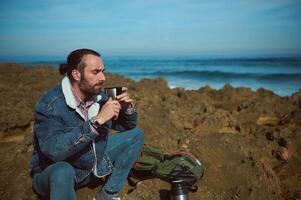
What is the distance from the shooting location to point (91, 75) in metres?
2.73

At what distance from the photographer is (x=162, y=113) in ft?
17.8

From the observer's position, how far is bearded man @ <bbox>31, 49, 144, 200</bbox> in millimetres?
2443

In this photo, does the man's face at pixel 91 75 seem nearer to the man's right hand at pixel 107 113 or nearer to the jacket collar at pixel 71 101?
the jacket collar at pixel 71 101

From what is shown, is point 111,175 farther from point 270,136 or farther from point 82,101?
point 270,136

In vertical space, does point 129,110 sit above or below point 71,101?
below

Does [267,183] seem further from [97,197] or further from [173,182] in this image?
[97,197]

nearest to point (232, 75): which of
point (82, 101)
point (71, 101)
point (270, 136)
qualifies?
point (270, 136)

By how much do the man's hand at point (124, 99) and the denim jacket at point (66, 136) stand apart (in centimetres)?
20

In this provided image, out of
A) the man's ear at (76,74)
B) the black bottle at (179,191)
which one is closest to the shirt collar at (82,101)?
the man's ear at (76,74)

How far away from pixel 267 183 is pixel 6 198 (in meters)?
2.98

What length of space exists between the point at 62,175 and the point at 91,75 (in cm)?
86

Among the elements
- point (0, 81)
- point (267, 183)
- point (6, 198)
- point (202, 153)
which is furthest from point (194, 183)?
point (0, 81)

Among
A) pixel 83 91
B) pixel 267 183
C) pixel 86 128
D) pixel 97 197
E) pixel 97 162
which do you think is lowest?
pixel 267 183

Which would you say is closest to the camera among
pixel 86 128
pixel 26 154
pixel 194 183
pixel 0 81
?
pixel 86 128
